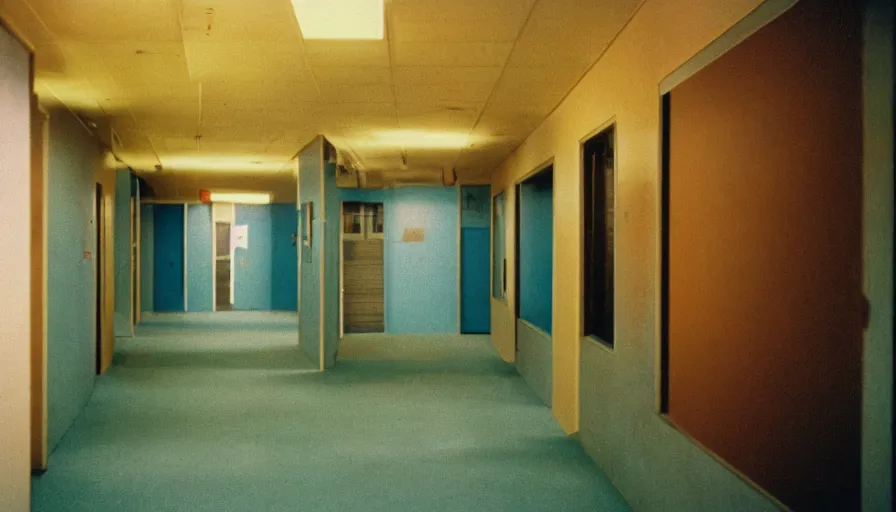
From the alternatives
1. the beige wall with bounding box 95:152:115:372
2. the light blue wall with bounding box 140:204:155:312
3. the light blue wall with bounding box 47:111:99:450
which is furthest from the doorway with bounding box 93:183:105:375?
the light blue wall with bounding box 140:204:155:312

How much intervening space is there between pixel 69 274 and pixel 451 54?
3.73 m

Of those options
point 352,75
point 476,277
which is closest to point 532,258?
point 352,75

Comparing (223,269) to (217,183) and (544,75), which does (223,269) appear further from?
(544,75)

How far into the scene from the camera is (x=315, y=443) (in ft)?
17.7

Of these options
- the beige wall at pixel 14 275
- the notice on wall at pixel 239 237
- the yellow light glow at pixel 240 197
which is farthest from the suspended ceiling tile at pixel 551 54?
the notice on wall at pixel 239 237

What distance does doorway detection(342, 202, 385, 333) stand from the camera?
41.2ft

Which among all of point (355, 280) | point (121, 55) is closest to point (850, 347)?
point (121, 55)

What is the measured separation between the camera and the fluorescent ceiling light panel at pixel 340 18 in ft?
12.1

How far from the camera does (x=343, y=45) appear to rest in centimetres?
453

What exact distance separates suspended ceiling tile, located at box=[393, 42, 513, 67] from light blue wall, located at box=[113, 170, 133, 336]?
8.29 m

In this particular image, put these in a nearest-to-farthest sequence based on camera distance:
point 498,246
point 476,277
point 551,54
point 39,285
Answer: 1. point 551,54
2. point 39,285
3. point 498,246
4. point 476,277

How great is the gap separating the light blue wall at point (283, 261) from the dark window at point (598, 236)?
1138cm

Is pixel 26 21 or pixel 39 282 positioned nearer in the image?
pixel 26 21

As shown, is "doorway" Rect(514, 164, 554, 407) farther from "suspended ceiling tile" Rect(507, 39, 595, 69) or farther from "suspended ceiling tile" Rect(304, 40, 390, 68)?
"suspended ceiling tile" Rect(304, 40, 390, 68)
